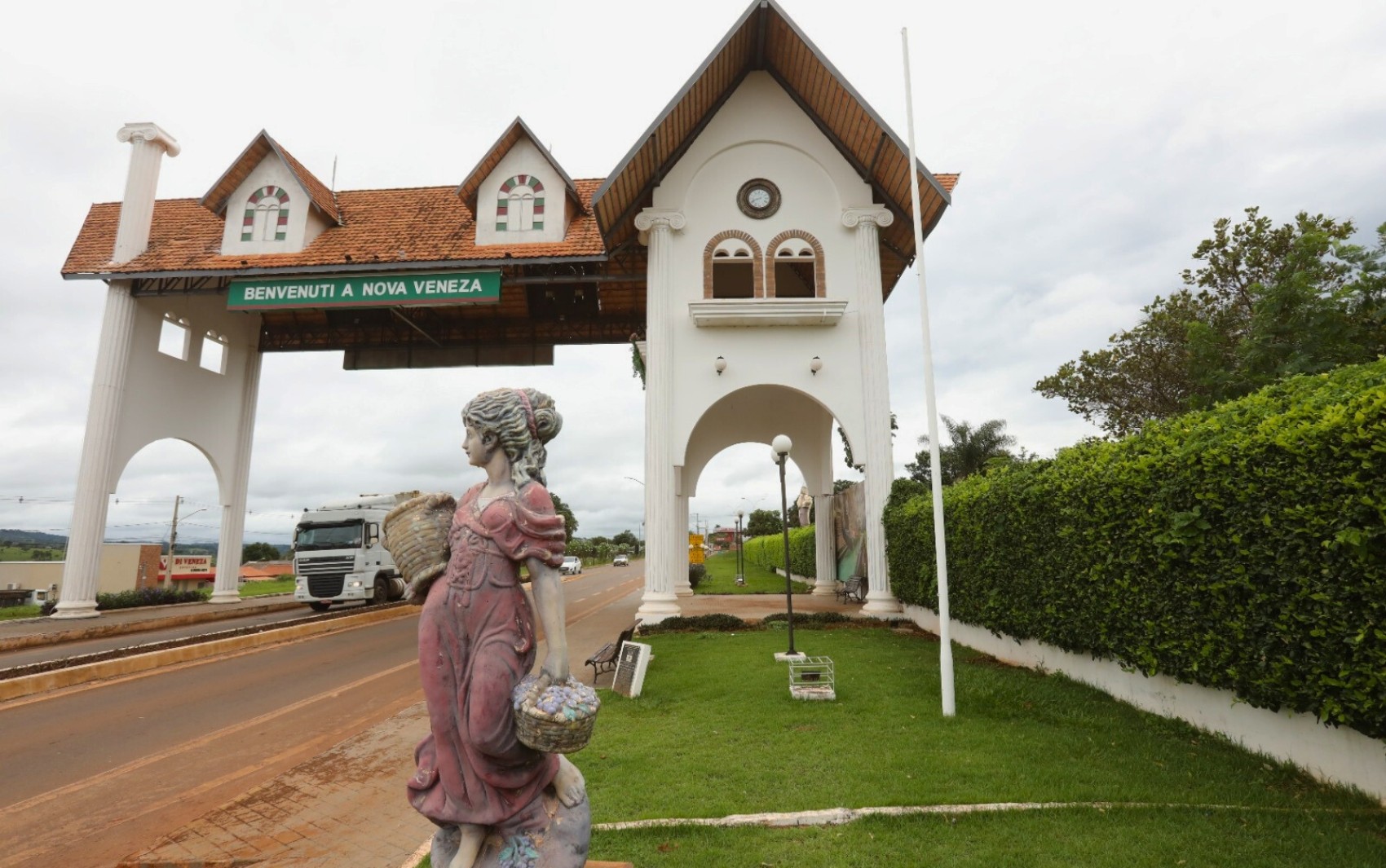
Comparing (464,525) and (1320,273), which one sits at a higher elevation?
(1320,273)

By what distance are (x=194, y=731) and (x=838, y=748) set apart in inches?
278

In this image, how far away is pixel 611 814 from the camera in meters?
4.52

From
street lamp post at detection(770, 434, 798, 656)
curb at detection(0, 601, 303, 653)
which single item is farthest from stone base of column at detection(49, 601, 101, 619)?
street lamp post at detection(770, 434, 798, 656)

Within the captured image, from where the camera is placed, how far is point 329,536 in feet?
64.3

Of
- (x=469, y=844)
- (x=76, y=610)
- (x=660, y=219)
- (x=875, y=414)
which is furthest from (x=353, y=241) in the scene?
(x=469, y=844)

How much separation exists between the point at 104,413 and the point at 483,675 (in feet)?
65.2

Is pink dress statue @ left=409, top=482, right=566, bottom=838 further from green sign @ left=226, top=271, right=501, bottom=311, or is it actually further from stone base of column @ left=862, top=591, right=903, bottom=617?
green sign @ left=226, top=271, right=501, bottom=311

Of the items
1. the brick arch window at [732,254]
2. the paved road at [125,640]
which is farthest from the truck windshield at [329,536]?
the brick arch window at [732,254]

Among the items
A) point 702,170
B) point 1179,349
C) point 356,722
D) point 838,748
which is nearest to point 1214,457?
point 838,748

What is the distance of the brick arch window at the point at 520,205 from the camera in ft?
59.4

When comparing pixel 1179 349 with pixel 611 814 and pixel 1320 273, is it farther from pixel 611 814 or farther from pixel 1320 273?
pixel 611 814

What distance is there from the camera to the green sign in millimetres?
16031

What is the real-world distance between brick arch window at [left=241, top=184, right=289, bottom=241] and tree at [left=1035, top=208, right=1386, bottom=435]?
2099 cm

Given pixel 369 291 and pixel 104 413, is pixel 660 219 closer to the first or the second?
pixel 369 291
